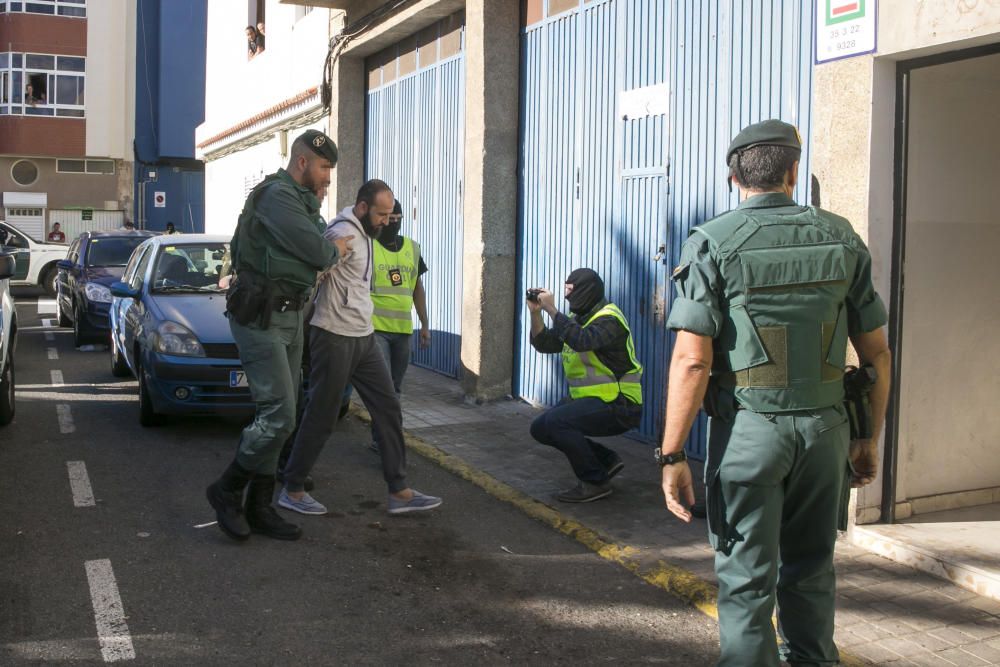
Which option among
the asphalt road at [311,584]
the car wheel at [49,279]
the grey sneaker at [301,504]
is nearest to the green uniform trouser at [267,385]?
the asphalt road at [311,584]

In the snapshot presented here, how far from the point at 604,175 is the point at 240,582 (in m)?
4.95

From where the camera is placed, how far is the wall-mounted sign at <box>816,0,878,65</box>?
5.57 m

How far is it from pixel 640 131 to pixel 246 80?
1461 cm

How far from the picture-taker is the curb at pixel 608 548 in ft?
16.3

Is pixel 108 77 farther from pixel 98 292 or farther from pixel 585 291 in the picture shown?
pixel 585 291

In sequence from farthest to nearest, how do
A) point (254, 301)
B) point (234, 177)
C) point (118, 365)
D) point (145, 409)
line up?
point (234, 177), point (118, 365), point (145, 409), point (254, 301)

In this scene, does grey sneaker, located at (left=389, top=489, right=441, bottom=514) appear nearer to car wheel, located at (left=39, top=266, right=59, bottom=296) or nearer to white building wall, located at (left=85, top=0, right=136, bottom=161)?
car wheel, located at (left=39, top=266, right=59, bottom=296)

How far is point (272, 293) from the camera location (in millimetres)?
5441

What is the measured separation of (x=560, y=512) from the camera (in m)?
6.39

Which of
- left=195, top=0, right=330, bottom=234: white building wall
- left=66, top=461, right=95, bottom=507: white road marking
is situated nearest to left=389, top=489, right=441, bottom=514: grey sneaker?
left=66, top=461, right=95, bottom=507: white road marking

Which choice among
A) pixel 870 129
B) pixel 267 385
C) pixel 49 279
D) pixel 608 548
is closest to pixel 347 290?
pixel 267 385

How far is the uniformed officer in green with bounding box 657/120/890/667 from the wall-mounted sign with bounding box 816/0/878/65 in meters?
2.50

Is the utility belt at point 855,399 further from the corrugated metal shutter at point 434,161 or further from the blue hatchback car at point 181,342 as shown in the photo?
the corrugated metal shutter at point 434,161

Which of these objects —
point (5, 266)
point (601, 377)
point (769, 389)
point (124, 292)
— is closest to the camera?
point (769, 389)
